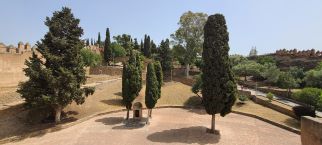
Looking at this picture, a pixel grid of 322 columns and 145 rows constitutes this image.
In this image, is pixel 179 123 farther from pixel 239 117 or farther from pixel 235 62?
pixel 235 62

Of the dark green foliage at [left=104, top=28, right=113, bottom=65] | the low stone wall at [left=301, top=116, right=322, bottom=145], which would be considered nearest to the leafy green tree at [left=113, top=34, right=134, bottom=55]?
the dark green foliage at [left=104, top=28, right=113, bottom=65]

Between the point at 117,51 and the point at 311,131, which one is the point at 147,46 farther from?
the point at 311,131

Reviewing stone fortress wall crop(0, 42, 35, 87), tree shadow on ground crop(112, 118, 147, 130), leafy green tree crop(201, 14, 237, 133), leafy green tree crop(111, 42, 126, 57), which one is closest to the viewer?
leafy green tree crop(201, 14, 237, 133)

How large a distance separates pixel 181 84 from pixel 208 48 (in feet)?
67.4

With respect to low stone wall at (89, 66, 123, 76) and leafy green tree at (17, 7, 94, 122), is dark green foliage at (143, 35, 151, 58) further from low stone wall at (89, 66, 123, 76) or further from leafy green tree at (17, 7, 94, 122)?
leafy green tree at (17, 7, 94, 122)

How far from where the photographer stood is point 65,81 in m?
22.0

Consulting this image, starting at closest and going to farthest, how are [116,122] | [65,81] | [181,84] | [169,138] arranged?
[169,138]
[65,81]
[116,122]
[181,84]

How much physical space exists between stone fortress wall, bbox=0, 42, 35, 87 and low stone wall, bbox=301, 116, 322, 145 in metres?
29.9

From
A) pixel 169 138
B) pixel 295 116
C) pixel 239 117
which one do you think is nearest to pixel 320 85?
pixel 295 116

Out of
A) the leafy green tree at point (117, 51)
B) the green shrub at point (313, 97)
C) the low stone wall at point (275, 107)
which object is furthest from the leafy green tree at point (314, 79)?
the leafy green tree at point (117, 51)

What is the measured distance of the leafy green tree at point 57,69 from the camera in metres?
21.5

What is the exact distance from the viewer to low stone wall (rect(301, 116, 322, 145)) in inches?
348

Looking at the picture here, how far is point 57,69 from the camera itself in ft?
74.4

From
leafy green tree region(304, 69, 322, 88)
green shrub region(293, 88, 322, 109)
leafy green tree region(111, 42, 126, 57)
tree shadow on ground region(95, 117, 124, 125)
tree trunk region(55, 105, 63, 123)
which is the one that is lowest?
tree shadow on ground region(95, 117, 124, 125)
